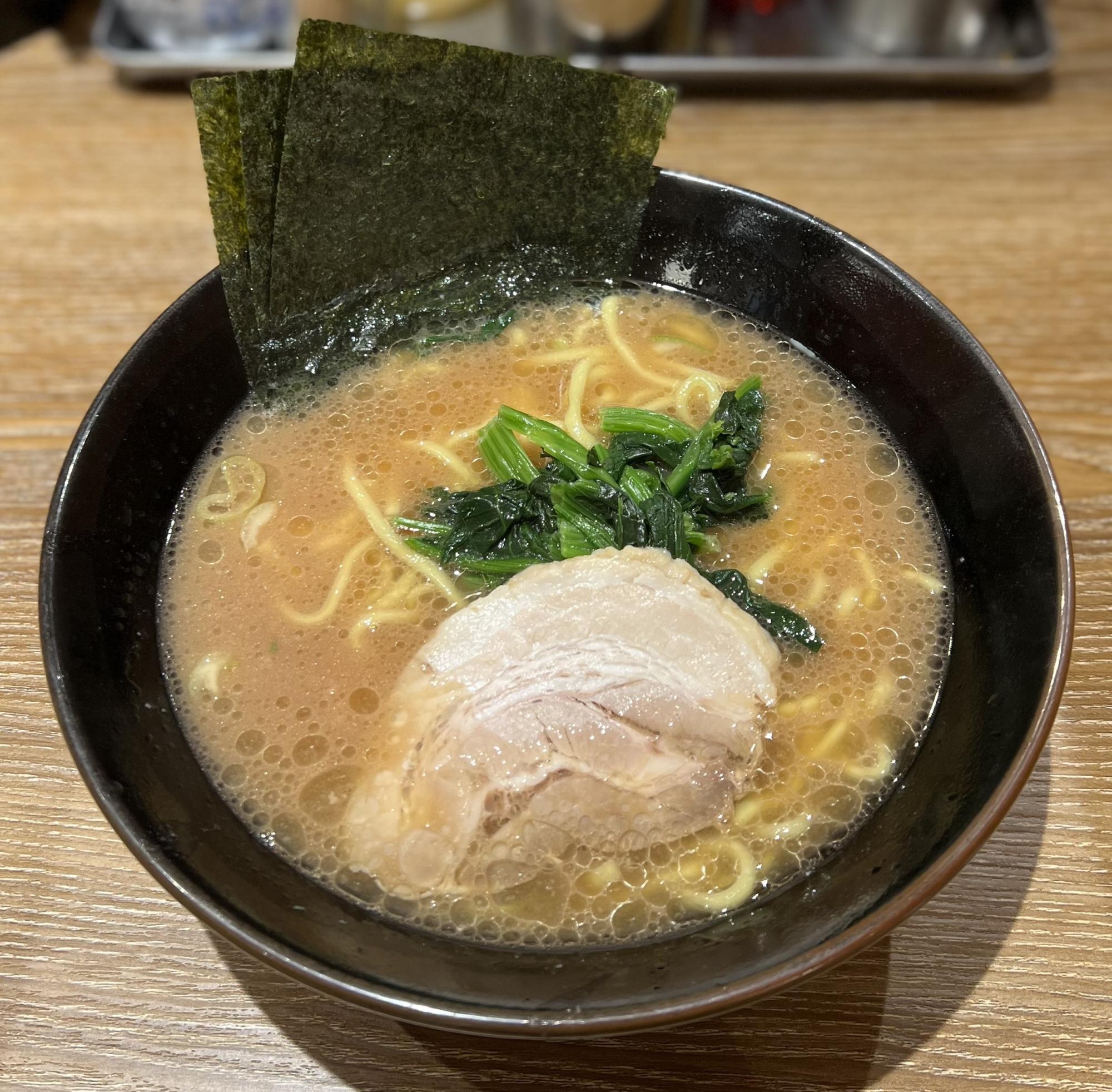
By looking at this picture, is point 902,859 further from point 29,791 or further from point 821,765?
point 29,791

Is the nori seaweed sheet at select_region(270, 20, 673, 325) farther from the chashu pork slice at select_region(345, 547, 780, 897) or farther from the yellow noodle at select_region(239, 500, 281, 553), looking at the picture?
the chashu pork slice at select_region(345, 547, 780, 897)

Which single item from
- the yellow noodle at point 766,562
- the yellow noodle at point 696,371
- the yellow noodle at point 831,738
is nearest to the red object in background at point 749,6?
the yellow noodle at point 696,371

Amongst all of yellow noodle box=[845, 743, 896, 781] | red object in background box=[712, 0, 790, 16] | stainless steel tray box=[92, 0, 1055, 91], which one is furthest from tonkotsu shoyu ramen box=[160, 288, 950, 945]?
red object in background box=[712, 0, 790, 16]

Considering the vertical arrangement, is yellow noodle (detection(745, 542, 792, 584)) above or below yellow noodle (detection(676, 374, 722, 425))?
below

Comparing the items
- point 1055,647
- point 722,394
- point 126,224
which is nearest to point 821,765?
point 1055,647

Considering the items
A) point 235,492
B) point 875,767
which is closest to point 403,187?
point 235,492

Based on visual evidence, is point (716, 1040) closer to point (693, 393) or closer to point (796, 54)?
point (693, 393)
